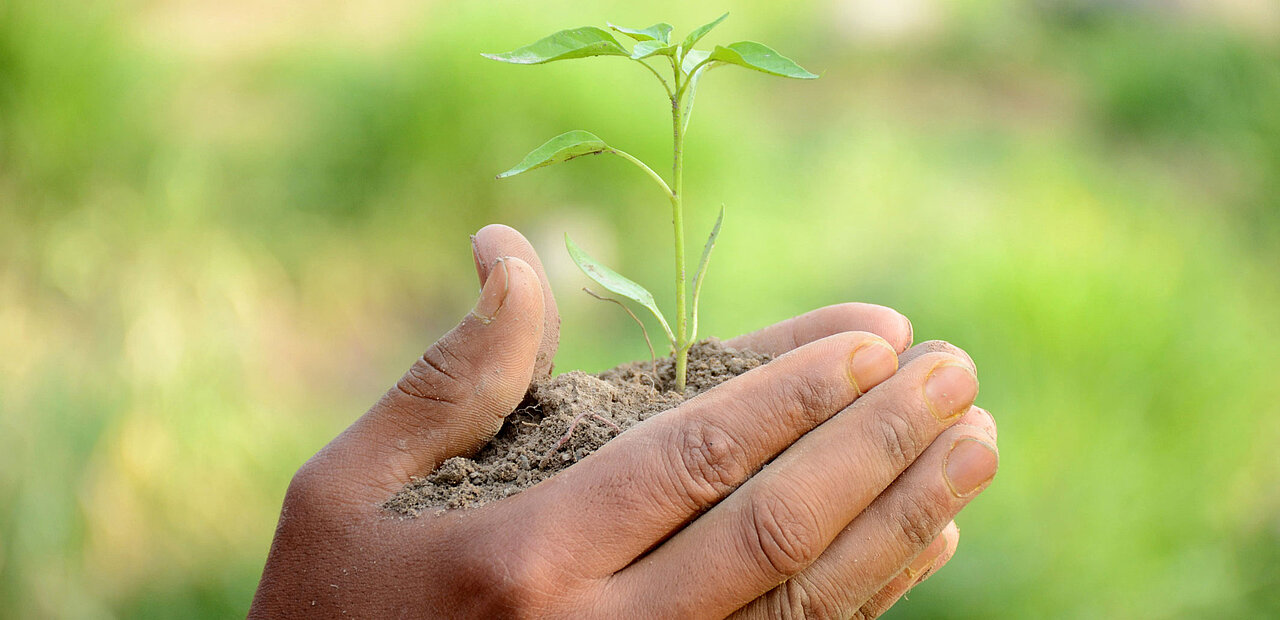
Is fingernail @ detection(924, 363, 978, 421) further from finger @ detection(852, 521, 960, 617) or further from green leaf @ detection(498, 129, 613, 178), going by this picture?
green leaf @ detection(498, 129, 613, 178)

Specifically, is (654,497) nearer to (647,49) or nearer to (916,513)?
(916,513)

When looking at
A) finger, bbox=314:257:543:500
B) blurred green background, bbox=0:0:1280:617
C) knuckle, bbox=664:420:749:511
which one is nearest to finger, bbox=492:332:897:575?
knuckle, bbox=664:420:749:511

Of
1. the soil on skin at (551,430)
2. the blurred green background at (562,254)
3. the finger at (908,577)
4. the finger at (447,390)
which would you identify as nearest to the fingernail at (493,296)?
the finger at (447,390)

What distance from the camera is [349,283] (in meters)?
3.35

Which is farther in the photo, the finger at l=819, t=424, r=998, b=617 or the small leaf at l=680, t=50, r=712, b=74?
the small leaf at l=680, t=50, r=712, b=74

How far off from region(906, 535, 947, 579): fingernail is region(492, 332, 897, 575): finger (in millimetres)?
210

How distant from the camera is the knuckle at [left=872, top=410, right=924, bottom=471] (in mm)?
735

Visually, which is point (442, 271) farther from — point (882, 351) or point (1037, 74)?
point (1037, 74)

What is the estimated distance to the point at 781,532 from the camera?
695mm

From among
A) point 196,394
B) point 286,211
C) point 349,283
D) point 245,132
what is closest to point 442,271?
point 349,283

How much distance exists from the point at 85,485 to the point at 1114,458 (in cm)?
255

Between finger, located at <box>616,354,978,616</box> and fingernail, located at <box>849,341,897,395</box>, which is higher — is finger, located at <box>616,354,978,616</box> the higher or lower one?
the lower one

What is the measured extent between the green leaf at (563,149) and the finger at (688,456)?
259 mm

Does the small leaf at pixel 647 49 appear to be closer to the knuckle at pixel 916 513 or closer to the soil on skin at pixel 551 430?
the soil on skin at pixel 551 430
